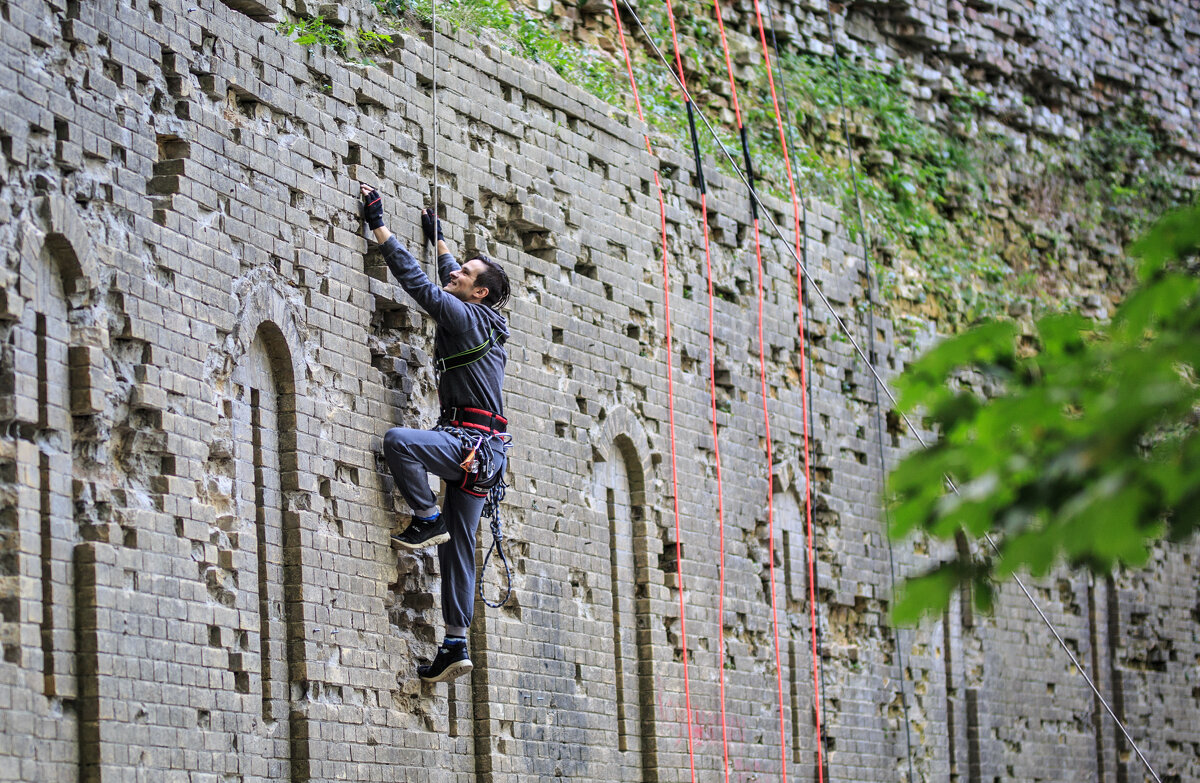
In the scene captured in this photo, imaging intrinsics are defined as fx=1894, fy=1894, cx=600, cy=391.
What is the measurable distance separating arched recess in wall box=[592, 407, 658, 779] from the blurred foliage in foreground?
7.01 meters

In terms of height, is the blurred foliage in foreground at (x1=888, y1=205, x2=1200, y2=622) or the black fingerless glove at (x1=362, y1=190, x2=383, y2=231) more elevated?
the black fingerless glove at (x1=362, y1=190, x2=383, y2=231)

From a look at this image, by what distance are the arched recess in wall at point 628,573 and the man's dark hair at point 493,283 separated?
198cm

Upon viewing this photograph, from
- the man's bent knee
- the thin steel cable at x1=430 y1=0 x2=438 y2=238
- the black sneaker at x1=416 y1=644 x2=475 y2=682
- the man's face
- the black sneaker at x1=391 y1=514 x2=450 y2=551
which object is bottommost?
the black sneaker at x1=416 y1=644 x2=475 y2=682

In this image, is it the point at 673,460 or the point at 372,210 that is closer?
the point at 372,210

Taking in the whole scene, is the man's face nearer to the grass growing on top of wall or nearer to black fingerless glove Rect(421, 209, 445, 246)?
black fingerless glove Rect(421, 209, 445, 246)

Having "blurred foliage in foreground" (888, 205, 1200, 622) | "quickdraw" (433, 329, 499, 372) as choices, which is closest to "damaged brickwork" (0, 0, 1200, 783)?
"quickdraw" (433, 329, 499, 372)

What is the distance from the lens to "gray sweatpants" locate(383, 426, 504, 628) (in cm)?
986

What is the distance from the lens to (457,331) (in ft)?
33.1

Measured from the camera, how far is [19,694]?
7.47 m

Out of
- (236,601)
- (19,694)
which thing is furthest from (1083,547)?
(236,601)

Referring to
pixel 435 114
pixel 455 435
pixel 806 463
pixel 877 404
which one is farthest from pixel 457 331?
pixel 877 404

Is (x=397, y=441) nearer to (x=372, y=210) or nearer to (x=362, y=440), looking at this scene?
(x=362, y=440)

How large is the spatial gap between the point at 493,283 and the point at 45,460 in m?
3.20

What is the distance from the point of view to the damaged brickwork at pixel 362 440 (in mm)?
8008
